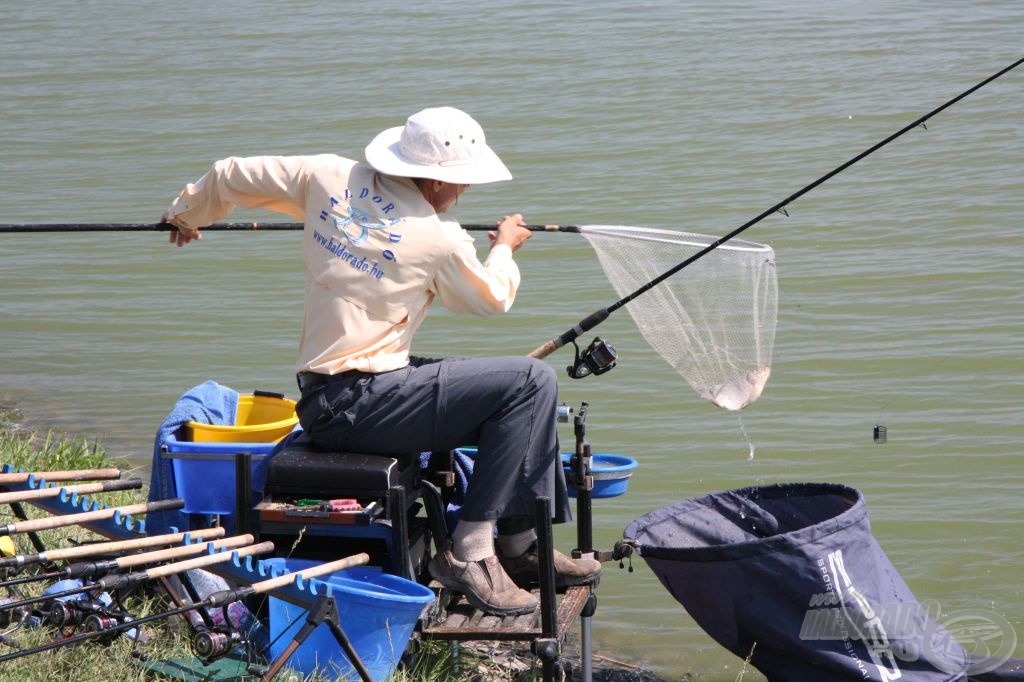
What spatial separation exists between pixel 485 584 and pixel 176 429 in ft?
3.48

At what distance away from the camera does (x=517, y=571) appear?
346 centimetres

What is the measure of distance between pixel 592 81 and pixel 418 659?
8.51 metres

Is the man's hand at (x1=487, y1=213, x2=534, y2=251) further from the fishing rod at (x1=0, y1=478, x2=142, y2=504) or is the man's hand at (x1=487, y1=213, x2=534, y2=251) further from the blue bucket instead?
the fishing rod at (x1=0, y1=478, x2=142, y2=504)

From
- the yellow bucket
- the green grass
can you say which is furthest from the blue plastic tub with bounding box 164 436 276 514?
the green grass

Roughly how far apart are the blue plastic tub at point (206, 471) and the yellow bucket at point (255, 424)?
172 mm

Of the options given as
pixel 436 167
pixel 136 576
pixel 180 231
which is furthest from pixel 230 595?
pixel 180 231

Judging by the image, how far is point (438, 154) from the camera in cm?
326

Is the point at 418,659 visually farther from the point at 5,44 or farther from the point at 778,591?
the point at 5,44

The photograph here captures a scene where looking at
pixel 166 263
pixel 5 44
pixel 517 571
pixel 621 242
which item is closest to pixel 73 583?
pixel 517 571

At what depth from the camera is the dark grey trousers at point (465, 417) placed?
3.19 metres

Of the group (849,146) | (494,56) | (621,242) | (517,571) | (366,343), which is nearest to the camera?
(366,343)

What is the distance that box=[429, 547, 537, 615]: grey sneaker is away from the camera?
3.24m

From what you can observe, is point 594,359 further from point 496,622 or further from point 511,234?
point 496,622

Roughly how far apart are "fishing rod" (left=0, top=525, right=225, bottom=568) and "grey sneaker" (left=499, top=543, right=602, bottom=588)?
0.72 metres
